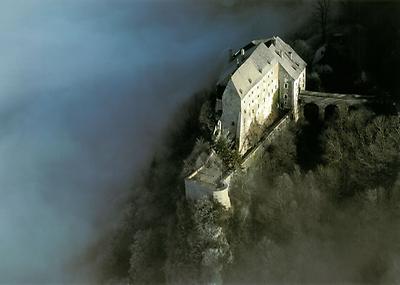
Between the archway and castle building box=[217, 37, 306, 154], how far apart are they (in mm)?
510

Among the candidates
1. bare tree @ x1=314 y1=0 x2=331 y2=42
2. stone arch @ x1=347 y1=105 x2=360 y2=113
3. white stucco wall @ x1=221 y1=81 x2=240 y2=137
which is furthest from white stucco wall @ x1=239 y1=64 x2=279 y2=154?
bare tree @ x1=314 y1=0 x2=331 y2=42

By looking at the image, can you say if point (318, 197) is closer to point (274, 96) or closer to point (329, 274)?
point (329, 274)

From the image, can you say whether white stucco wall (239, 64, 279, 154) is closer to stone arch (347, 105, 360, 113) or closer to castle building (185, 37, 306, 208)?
castle building (185, 37, 306, 208)

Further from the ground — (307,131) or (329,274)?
(307,131)

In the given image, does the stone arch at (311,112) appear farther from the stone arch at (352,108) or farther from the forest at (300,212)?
the stone arch at (352,108)

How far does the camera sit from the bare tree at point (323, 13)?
91.6 ft

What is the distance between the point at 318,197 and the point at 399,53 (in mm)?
6468

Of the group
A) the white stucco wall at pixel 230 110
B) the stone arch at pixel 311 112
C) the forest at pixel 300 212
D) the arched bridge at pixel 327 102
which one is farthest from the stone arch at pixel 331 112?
the white stucco wall at pixel 230 110

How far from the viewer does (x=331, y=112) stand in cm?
2353

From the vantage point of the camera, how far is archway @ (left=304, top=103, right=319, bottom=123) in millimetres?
23859

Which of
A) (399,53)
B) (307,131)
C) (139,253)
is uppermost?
(399,53)

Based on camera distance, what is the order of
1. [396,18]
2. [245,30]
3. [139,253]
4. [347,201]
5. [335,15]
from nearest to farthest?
[347,201] < [139,253] < [396,18] < [335,15] < [245,30]

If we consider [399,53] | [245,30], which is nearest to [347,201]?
[399,53]

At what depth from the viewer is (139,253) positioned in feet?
74.0
